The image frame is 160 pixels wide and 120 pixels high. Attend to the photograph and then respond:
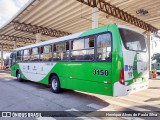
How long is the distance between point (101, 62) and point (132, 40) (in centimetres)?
146

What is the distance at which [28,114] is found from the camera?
546cm

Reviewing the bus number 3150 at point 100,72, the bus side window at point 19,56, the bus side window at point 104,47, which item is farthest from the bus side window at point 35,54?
the bus side window at point 104,47

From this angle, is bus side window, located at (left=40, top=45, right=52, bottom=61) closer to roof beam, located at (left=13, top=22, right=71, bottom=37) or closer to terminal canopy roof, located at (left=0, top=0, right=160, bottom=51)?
terminal canopy roof, located at (left=0, top=0, right=160, bottom=51)

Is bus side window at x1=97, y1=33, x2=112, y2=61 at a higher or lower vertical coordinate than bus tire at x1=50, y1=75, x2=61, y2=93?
higher

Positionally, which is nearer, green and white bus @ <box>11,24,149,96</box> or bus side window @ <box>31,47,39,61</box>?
green and white bus @ <box>11,24,149,96</box>

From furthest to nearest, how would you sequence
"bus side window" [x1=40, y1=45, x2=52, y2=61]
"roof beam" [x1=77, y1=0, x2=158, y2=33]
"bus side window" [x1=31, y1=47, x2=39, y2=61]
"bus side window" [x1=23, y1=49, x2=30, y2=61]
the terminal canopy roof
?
the terminal canopy roof, "roof beam" [x1=77, y1=0, x2=158, y2=33], "bus side window" [x1=23, y1=49, x2=30, y2=61], "bus side window" [x1=31, y1=47, x2=39, y2=61], "bus side window" [x1=40, y1=45, x2=52, y2=61]

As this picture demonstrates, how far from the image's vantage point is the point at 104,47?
614 centimetres

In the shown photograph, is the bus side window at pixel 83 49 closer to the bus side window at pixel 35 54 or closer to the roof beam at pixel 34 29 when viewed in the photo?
the bus side window at pixel 35 54

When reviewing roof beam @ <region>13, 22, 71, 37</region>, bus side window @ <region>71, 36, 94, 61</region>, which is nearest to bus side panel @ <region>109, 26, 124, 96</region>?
bus side window @ <region>71, 36, 94, 61</region>

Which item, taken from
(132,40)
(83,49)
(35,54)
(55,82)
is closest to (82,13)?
(35,54)

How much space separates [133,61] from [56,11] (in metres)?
12.6

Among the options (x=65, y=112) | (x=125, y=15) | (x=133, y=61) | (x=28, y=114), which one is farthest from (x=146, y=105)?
(x=125, y=15)

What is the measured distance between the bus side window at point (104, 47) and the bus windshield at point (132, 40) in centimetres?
53

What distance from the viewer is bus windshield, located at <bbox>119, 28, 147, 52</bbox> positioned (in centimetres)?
601
